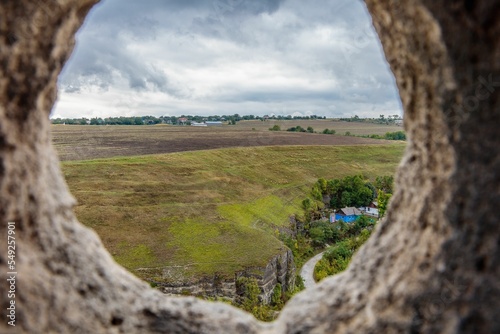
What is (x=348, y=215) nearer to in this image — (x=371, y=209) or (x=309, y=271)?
(x=371, y=209)

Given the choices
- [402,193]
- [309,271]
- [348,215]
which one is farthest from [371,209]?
[402,193]

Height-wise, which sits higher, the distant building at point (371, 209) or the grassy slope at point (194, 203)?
the grassy slope at point (194, 203)

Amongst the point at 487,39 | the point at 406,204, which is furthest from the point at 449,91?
the point at 406,204

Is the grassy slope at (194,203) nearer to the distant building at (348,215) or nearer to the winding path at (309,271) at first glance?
the winding path at (309,271)

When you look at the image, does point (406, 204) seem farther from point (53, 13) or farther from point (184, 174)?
point (184, 174)

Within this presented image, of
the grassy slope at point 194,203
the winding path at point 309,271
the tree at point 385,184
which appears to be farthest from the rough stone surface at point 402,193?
the tree at point 385,184
